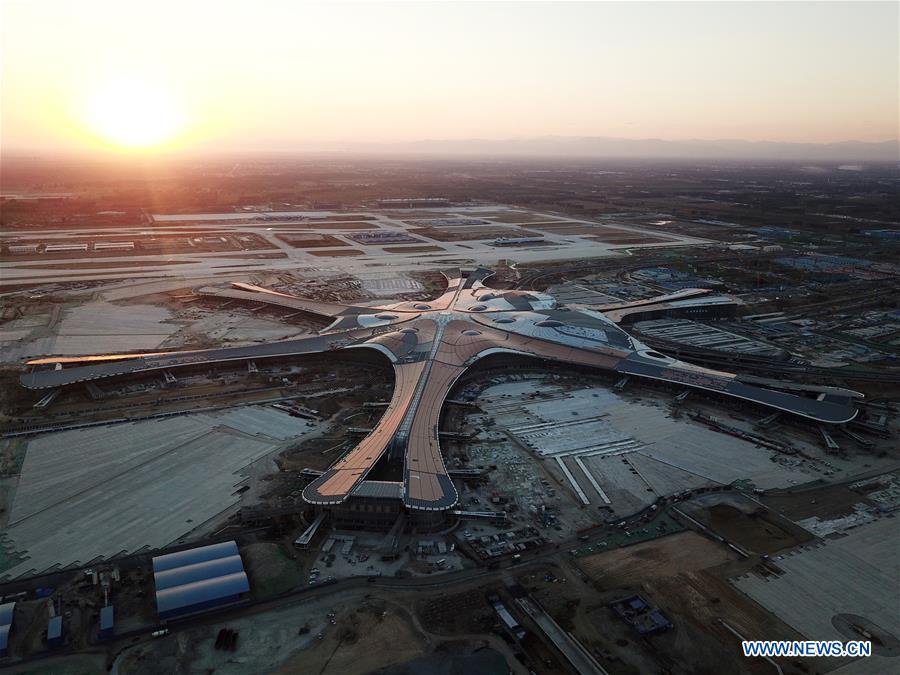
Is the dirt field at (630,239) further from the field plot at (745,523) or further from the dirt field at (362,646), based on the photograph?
the dirt field at (362,646)

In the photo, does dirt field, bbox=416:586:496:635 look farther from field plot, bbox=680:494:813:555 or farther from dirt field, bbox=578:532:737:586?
field plot, bbox=680:494:813:555

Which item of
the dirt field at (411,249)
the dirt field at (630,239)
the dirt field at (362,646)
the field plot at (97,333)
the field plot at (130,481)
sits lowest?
the dirt field at (362,646)

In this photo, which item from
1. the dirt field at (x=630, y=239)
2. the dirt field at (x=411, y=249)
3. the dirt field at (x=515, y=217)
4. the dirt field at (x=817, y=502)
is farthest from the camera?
the dirt field at (x=515, y=217)

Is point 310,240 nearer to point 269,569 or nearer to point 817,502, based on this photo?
point 269,569

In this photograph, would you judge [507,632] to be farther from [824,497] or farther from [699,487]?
[824,497]

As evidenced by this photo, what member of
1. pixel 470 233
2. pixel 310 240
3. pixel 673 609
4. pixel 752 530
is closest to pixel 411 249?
pixel 310 240

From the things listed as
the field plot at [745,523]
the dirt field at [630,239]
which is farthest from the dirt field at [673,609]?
the dirt field at [630,239]

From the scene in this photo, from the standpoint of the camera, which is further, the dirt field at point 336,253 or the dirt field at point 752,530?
the dirt field at point 336,253

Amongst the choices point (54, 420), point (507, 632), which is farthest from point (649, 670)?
point (54, 420)
